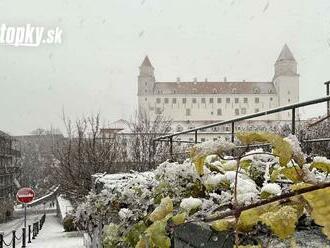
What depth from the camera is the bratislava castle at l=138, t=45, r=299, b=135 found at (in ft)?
342

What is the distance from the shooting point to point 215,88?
10919 cm

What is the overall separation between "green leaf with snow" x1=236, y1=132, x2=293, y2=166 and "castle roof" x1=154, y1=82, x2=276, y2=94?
10694cm

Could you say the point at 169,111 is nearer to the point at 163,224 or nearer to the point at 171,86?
the point at 171,86

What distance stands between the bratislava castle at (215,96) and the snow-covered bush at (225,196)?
3941 inches

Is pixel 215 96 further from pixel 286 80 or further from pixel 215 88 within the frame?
pixel 286 80

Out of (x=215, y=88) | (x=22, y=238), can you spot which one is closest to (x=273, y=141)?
(x=22, y=238)

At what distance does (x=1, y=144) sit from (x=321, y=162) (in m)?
64.2

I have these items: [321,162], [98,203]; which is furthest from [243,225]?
[98,203]

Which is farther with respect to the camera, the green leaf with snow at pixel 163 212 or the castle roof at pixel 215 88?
the castle roof at pixel 215 88

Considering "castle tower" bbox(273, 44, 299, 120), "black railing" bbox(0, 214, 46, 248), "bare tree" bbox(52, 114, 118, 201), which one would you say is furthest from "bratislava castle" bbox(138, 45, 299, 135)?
"black railing" bbox(0, 214, 46, 248)

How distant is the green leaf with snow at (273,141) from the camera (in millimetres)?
859

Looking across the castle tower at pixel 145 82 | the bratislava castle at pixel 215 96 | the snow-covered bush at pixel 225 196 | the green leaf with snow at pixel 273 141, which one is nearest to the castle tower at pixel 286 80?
the bratislava castle at pixel 215 96

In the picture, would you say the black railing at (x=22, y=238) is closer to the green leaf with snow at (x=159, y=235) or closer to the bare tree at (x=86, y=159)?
the bare tree at (x=86, y=159)

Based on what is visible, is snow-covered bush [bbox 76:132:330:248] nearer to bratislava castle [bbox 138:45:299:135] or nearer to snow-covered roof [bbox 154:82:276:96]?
→ bratislava castle [bbox 138:45:299:135]
